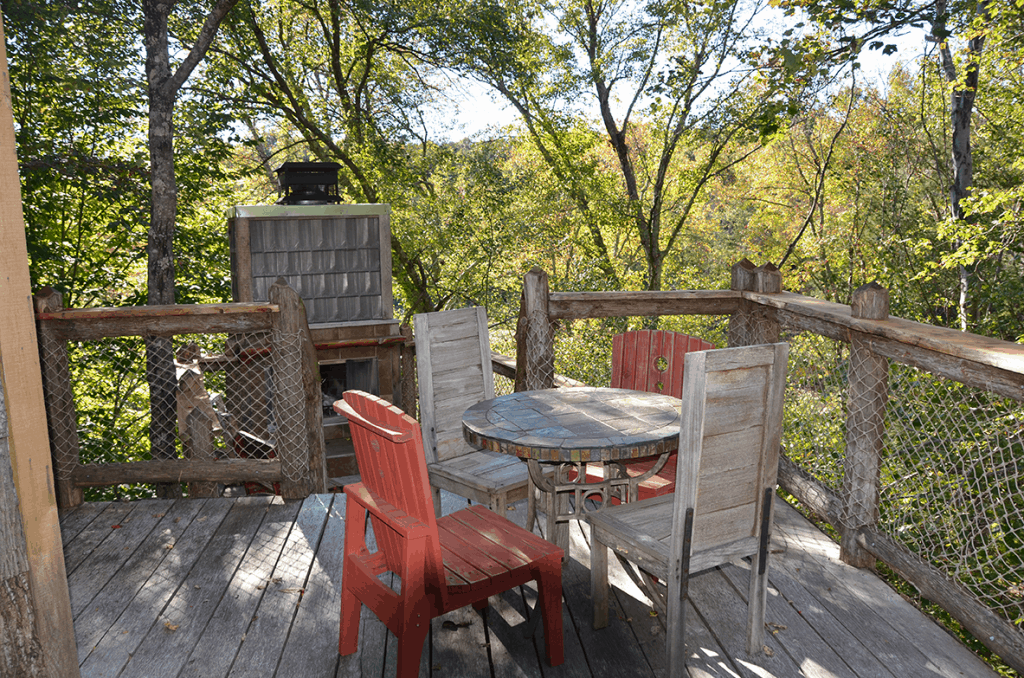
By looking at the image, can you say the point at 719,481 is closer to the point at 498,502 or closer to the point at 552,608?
the point at 552,608

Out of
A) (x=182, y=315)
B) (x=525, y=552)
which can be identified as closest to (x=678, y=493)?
(x=525, y=552)

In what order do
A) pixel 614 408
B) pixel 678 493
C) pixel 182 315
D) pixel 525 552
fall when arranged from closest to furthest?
pixel 678 493, pixel 525 552, pixel 614 408, pixel 182 315

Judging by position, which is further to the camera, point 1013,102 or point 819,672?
point 1013,102

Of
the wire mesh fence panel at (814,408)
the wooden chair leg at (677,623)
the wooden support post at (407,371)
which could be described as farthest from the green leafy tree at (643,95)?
the wooden chair leg at (677,623)

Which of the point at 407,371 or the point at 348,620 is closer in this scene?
the point at 348,620

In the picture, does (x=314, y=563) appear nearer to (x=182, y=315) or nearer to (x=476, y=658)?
(x=476, y=658)

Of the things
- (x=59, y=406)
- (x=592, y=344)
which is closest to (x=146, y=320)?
(x=59, y=406)

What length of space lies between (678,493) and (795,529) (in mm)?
1648

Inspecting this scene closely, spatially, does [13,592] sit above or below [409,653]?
above

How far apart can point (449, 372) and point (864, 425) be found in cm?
182

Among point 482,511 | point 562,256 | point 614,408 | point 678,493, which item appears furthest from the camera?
point 562,256

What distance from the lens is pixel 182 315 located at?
365 centimetres

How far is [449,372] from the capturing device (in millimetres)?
3295

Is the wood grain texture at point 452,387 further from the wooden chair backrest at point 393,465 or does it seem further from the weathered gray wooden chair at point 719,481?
the weathered gray wooden chair at point 719,481
